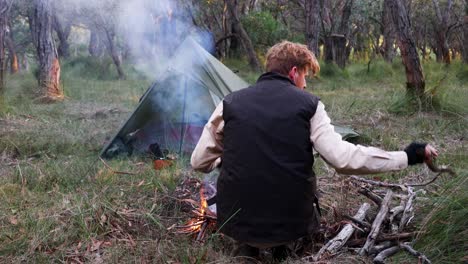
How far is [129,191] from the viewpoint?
11.8 feet

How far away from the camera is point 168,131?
5105 mm

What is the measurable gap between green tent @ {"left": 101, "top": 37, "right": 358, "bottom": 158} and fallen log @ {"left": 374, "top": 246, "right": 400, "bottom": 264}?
269 centimetres

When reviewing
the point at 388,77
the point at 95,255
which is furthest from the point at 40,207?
the point at 388,77

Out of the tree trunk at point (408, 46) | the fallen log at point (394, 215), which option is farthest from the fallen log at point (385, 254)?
the tree trunk at point (408, 46)

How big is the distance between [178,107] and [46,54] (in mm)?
4903

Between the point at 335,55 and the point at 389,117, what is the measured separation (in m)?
9.70

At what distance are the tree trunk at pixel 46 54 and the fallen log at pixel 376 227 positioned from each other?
6.91 meters

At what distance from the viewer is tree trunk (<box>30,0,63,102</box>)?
865cm

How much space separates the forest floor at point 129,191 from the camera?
265 centimetres

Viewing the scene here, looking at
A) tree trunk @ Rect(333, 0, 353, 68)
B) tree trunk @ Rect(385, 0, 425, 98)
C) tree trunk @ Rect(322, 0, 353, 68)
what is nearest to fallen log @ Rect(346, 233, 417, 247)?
tree trunk @ Rect(385, 0, 425, 98)

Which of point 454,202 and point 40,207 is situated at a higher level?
point 454,202

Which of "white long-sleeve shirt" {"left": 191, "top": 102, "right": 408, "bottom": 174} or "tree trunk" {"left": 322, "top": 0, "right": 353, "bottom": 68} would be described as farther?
"tree trunk" {"left": 322, "top": 0, "right": 353, "bottom": 68}

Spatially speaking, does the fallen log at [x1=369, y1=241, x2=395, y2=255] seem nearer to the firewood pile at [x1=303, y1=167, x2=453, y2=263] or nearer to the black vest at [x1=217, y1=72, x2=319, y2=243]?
the firewood pile at [x1=303, y1=167, x2=453, y2=263]

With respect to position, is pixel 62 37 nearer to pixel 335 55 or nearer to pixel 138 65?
pixel 138 65
